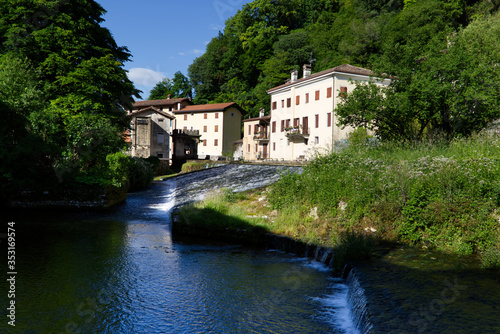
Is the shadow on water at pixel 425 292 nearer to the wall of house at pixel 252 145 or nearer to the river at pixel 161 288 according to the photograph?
the river at pixel 161 288

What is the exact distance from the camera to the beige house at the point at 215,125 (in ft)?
220

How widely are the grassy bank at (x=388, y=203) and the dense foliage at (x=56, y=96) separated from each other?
8.91 metres

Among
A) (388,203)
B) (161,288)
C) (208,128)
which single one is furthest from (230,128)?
(161,288)

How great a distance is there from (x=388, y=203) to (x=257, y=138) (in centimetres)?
4622

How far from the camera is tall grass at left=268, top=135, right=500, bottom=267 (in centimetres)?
1017

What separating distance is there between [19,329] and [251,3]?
259 ft

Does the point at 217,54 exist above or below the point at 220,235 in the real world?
above

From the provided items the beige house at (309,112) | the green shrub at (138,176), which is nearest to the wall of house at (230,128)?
the beige house at (309,112)

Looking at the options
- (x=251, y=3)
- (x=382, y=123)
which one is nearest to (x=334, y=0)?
(x=251, y=3)

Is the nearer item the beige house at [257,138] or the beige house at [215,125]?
the beige house at [257,138]

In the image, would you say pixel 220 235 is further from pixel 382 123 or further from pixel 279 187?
pixel 382 123

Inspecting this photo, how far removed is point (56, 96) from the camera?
22.5 metres

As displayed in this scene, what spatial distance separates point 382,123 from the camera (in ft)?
73.5

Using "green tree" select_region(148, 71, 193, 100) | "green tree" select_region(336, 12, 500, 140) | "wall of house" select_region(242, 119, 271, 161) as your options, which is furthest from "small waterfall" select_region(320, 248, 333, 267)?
"green tree" select_region(148, 71, 193, 100)
